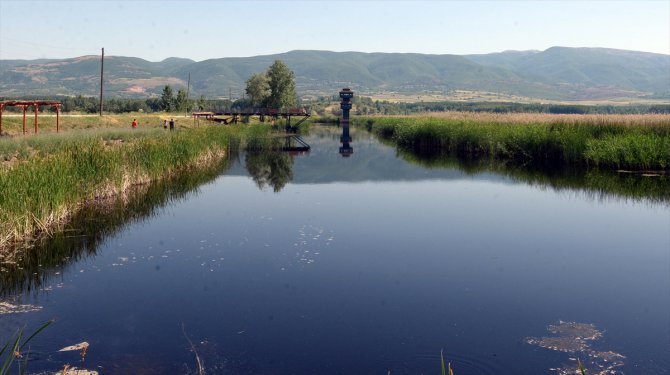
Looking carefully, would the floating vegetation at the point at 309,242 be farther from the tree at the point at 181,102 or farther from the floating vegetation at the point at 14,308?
the tree at the point at 181,102

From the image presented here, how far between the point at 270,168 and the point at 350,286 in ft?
87.9

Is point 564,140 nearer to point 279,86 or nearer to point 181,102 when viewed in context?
point 279,86

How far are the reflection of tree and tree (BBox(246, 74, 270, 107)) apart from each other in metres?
64.3

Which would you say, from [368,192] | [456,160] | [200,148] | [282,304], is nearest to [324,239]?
[282,304]

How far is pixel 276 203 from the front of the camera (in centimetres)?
2580

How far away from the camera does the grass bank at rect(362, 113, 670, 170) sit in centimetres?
3403

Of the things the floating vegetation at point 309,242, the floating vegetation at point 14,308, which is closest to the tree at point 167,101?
the floating vegetation at point 309,242

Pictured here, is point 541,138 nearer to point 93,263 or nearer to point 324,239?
point 324,239

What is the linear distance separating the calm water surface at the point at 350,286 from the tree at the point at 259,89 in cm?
9225

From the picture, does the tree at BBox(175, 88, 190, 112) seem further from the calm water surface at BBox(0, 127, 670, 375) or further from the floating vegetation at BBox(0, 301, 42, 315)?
the floating vegetation at BBox(0, 301, 42, 315)

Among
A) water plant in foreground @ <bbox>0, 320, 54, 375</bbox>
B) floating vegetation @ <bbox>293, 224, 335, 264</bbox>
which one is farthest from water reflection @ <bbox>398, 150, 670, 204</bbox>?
water plant in foreground @ <bbox>0, 320, 54, 375</bbox>

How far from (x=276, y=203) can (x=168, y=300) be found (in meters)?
13.1

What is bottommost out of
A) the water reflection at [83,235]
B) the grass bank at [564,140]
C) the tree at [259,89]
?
the water reflection at [83,235]

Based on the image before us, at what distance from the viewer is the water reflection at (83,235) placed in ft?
45.5
